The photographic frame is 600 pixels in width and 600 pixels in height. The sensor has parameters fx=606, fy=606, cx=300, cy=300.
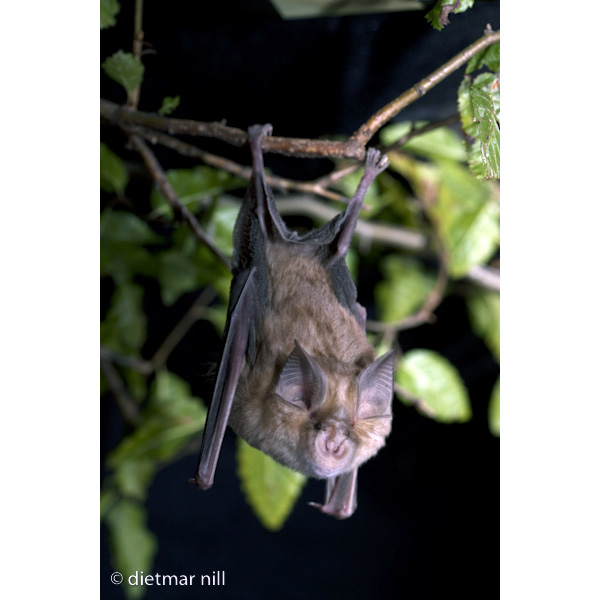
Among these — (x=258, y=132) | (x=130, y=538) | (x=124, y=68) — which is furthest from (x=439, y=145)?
(x=130, y=538)

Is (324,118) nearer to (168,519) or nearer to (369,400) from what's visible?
(369,400)

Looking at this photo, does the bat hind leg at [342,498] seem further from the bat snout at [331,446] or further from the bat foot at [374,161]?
the bat foot at [374,161]

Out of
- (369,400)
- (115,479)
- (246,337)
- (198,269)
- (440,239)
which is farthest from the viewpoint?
(440,239)

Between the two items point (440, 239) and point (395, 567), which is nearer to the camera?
point (395, 567)

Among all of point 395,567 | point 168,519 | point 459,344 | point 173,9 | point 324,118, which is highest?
point 173,9

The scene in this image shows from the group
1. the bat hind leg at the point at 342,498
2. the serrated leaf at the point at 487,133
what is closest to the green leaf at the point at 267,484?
the bat hind leg at the point at 342,498

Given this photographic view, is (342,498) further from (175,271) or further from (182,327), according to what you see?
(182,327)

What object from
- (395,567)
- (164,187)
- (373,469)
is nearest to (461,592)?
(395,567)

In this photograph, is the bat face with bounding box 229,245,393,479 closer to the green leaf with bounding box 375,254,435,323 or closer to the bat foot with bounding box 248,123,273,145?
the bat foot with bounding box 248,123,273,145
